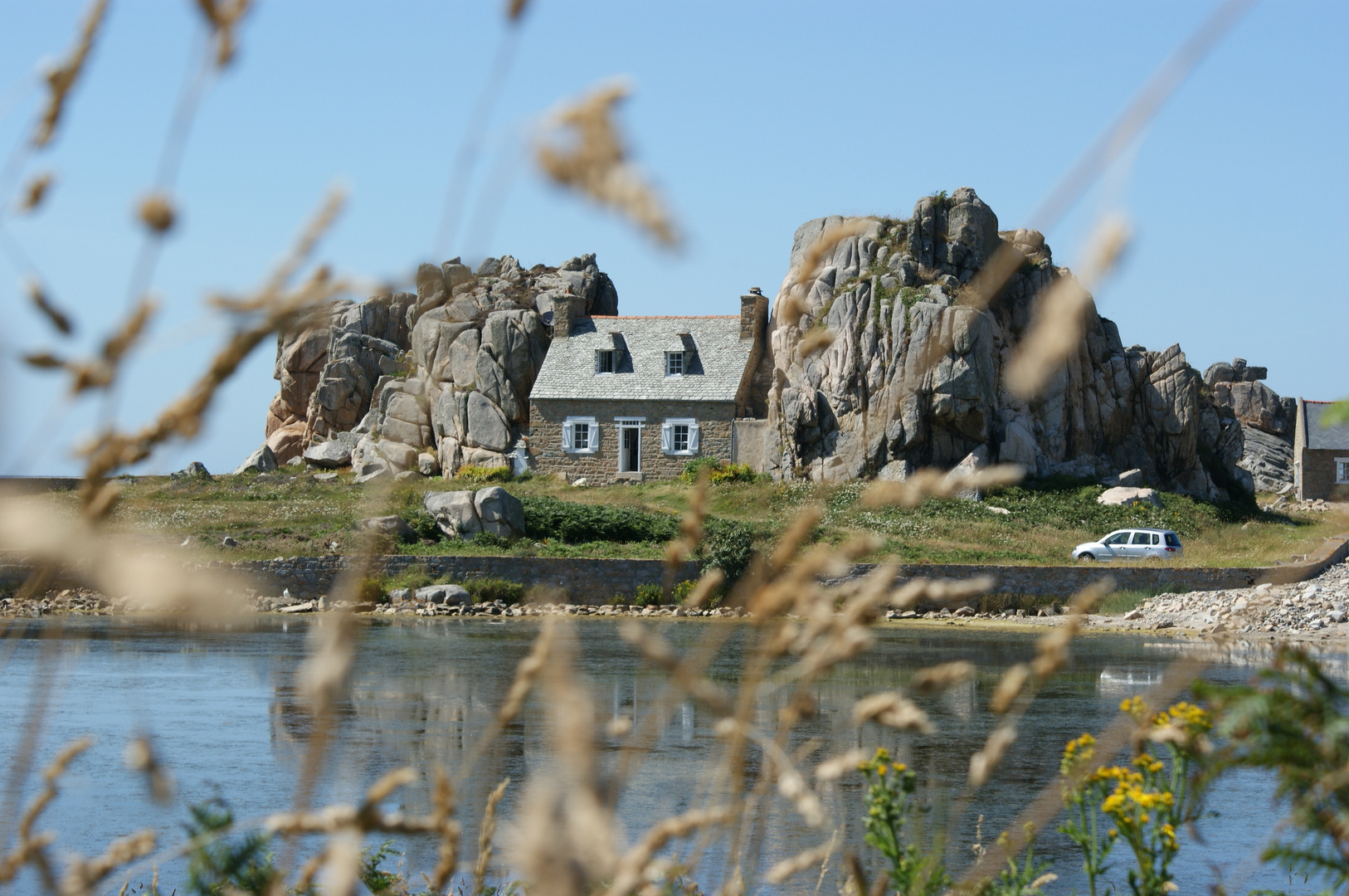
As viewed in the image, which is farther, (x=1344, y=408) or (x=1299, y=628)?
(x=1299, y=628)

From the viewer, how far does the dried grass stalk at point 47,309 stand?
4.74 ft

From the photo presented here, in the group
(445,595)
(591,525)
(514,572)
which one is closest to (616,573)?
(514,572)

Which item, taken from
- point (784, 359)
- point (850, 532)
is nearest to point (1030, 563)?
point (850, 532)

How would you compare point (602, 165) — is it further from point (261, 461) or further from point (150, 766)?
point (261, 461)

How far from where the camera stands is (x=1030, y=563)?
105 ft

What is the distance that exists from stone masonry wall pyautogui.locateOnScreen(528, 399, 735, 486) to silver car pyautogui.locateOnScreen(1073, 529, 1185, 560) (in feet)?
43.6

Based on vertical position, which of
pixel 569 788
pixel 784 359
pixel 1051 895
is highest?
pixel 784 359

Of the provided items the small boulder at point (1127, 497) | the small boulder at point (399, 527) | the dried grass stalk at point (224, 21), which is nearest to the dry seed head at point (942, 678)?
the dried grass stalk at point (224, 21)

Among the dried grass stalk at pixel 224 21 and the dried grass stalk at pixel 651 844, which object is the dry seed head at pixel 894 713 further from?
the dried grass stalk at pixel 224 21

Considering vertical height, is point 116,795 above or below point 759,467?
below

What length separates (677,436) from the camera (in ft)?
143

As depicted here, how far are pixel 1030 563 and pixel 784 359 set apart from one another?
460 inches

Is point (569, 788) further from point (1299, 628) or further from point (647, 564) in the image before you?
point (647, 564)

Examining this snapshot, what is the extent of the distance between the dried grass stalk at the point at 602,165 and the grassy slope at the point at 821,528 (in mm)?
28821
